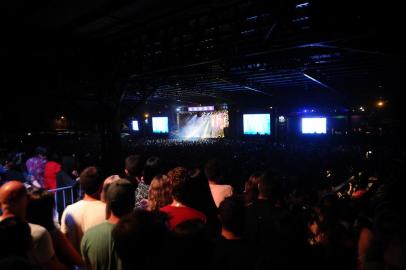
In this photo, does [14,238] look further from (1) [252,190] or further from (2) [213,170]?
(1) [252,190]

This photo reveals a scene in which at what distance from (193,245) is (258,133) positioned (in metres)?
16.0

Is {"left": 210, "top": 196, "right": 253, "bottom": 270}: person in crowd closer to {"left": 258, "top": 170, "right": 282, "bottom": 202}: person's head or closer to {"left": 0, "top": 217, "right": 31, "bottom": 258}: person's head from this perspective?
{"left": 258, "top": 170, "right": 282, "bottom": 202}: person's head

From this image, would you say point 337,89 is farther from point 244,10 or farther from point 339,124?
point 244,10

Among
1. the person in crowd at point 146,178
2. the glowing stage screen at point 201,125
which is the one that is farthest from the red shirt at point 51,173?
the glowing stage screen at point 201,125

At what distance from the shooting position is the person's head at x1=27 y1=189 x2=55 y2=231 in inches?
90.2

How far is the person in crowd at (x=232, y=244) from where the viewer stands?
6.18ft

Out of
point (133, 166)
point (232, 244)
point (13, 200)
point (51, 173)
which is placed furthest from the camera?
point (51, 173)

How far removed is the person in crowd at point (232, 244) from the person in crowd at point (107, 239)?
0.73 m

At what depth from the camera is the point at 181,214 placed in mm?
2490

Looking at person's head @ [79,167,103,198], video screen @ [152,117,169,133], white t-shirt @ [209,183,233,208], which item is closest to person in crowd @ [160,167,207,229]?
person's head @ [79,167,103,198]

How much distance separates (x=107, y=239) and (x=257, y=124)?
52.6 feet

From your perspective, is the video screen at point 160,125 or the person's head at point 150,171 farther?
the video screen at point 160,125

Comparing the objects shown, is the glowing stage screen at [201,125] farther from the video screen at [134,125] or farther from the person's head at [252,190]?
the person's head at [252,190]

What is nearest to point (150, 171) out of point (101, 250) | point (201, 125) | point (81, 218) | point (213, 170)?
point (213, 170)
